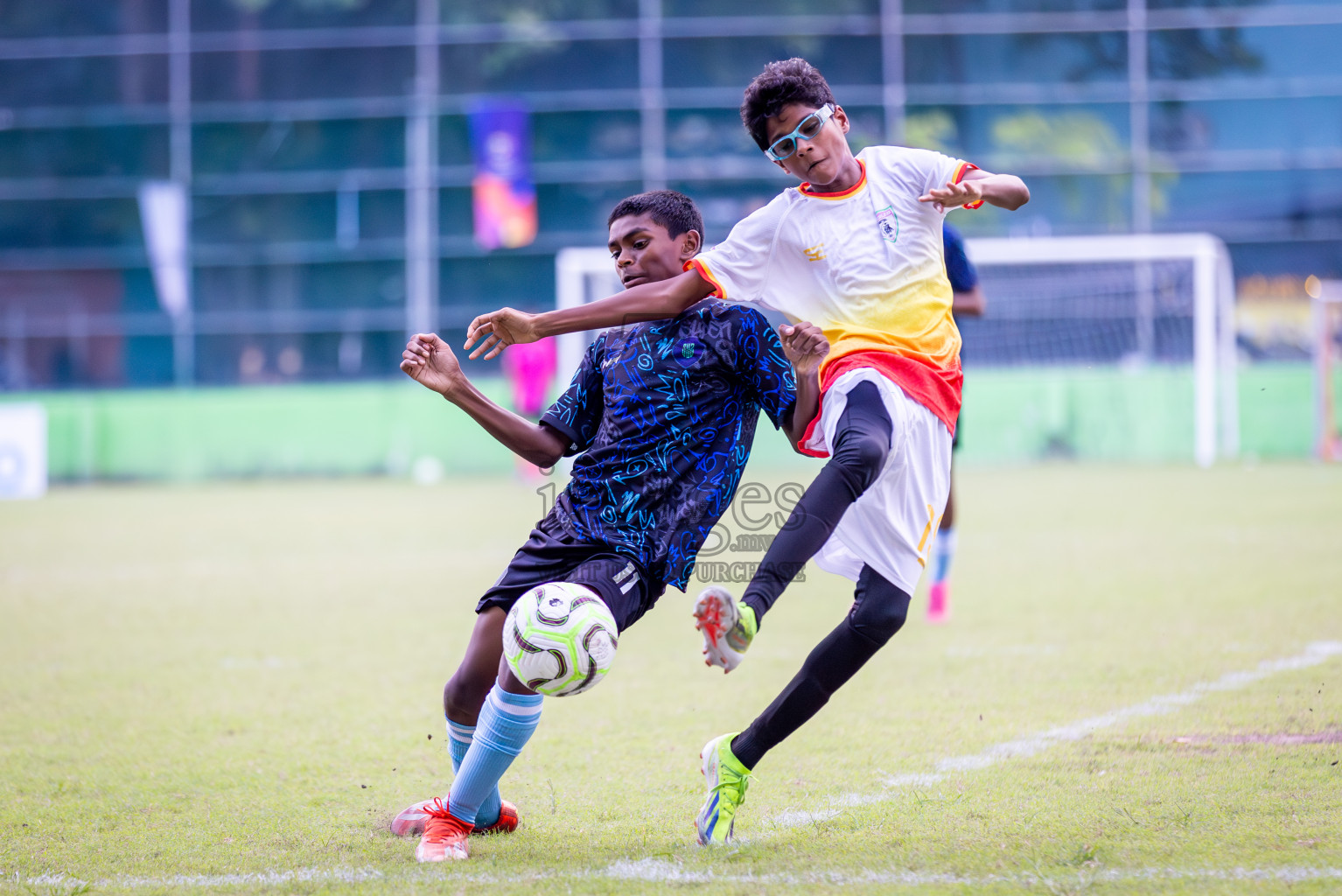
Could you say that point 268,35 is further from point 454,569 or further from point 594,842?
point 594,842

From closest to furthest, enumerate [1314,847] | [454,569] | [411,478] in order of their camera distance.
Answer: [1314,847] → [454,569] → [411,478]

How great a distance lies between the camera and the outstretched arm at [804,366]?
326cm

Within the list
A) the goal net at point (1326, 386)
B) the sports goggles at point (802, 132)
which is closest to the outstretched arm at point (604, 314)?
the sports goggles at point (802, 132)

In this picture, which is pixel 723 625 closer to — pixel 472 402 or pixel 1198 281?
pixel 472 402

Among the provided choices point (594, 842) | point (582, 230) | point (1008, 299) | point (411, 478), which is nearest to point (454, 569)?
point (594, 842)

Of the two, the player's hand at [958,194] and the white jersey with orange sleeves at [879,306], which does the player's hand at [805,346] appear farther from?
the player's hand at [958,194]

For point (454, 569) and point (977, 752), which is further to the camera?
point (454, 569)

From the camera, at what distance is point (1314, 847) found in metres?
2.91

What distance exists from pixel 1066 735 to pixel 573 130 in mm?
Answer: 22903

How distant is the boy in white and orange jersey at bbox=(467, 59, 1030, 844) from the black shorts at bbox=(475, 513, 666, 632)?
0.31m

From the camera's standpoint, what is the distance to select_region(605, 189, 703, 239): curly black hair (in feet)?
11.3

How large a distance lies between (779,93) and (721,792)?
5.79 ft

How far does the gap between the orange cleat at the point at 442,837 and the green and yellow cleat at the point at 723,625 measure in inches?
29.8

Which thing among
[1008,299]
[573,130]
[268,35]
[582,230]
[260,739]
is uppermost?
[268,35]
